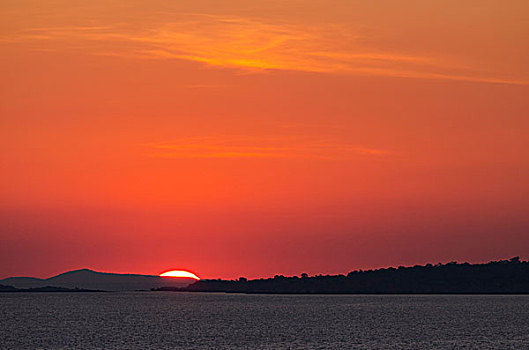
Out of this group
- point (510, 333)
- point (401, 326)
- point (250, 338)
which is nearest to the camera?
point (250, 338)

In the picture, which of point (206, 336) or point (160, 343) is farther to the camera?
point (206, 336)

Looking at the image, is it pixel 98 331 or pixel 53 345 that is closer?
pixel 53 345

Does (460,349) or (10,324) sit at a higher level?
(10,324)

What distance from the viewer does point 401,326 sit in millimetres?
191750

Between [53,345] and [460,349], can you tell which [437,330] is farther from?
[53,345]

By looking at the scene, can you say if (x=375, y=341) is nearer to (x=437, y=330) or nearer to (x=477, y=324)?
(x=437, y=330)

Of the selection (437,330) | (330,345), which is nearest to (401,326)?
(437,330)

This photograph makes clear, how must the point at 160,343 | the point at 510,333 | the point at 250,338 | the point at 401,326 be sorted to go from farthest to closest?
1. the point at 401,326
2. the point at 510,333
3. the point at 250,338
4. the point at 160,343

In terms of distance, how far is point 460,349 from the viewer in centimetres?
13138

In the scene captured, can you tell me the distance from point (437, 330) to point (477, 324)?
24657 millimetres

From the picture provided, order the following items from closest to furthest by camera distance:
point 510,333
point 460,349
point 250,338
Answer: point 460,349
point 250,338
point 510,333

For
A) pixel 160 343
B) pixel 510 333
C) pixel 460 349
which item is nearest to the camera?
pixel 460 349

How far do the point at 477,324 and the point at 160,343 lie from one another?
82999mm

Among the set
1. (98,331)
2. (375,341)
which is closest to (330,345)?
(375,341)
